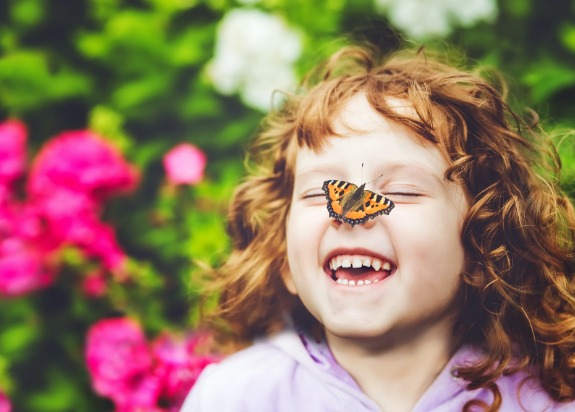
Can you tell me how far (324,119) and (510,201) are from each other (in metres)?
0.39

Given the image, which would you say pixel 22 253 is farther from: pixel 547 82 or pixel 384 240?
pixel 547 82

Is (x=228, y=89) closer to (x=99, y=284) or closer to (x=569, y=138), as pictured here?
(x=99, y=284)

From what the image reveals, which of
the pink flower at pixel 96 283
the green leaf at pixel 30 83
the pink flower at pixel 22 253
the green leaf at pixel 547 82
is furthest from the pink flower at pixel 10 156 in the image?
the green leaf at pixel 547 82

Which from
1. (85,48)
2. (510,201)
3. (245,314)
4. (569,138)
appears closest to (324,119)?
(510,201)

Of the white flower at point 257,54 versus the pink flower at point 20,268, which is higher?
the white flower at point 257,54

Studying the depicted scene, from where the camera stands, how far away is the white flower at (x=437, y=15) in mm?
2475

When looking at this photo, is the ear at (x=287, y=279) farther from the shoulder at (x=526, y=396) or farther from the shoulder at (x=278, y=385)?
the shoulder at (x=526, y=396)

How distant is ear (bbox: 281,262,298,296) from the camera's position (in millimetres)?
1481

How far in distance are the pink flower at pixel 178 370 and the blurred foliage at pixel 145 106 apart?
1.26 ft

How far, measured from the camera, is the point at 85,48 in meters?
2.72

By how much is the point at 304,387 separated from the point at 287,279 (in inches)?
9.1

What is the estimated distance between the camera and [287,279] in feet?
4.91

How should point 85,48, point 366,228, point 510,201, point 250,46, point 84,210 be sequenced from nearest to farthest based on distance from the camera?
point 366,228, point 510,201, point 84,210, point 250,46, point 85,48

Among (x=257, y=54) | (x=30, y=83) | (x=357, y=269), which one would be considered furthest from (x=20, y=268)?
(x=357, y=269)
